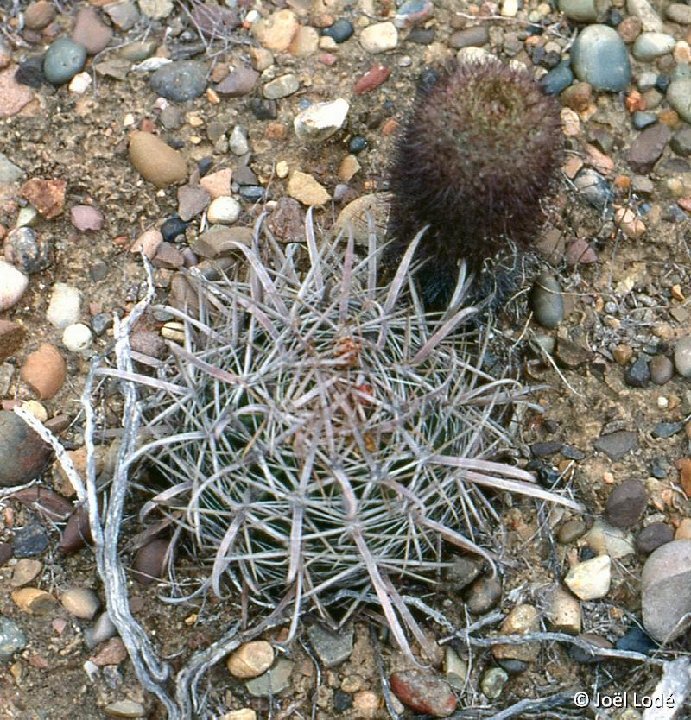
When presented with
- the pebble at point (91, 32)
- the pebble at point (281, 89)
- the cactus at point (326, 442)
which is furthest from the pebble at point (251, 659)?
the pebble at point (91, 32)

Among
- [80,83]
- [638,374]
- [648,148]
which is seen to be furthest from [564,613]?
[80,83]

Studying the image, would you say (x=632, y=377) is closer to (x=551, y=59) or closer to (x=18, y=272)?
(x=551, y=59)

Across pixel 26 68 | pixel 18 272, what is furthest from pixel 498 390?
pixel 26 68

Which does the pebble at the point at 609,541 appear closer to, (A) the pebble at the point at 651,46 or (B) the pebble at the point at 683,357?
(B) the pebble at the point at 683,357

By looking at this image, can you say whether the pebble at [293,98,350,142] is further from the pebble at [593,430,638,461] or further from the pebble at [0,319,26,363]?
the pebble at [593,430,638,461]

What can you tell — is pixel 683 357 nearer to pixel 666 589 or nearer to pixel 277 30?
pixel 666 589

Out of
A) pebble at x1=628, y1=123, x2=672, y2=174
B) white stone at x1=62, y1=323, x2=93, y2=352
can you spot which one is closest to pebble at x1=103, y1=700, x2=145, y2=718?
white stone at x1=62, y1=323, x2=93, y2=352
